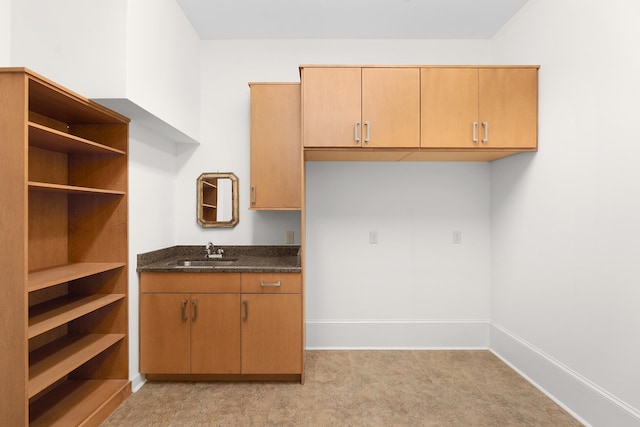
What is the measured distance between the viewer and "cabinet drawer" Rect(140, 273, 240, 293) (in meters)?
2.57

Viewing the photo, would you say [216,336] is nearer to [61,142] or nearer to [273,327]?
[273,327]

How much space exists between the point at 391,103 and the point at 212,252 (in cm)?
205

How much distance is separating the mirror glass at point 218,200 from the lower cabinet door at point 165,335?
2.78ft

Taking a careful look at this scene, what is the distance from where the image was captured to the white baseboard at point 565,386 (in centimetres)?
188

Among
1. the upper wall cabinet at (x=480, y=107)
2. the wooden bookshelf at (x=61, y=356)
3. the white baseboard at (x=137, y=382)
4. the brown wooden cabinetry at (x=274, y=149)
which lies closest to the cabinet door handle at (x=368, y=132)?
the upper wall cabinet at (x=480, y=107)

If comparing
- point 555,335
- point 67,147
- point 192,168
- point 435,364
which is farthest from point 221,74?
point 555,335

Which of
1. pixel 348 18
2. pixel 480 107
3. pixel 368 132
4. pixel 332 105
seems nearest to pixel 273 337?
pixel 368 132

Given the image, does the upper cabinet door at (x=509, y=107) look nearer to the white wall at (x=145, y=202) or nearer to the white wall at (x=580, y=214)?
the white wall at (x=580, y=214)

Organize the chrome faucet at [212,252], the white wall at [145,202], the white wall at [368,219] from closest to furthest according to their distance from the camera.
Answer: the white wall at [145,202] → the chrome faucet at [212,252] → the white wall at [368,219]

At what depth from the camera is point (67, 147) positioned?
2.16 m

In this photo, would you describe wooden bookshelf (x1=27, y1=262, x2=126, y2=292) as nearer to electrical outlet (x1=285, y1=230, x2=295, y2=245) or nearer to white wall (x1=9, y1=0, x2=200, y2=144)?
white wall (x1=9, y1=0, x2=200, y2=144)

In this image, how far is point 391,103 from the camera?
2.61 meters

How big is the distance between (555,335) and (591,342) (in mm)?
314

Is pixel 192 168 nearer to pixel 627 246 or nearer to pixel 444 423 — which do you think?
pixel 444 423
